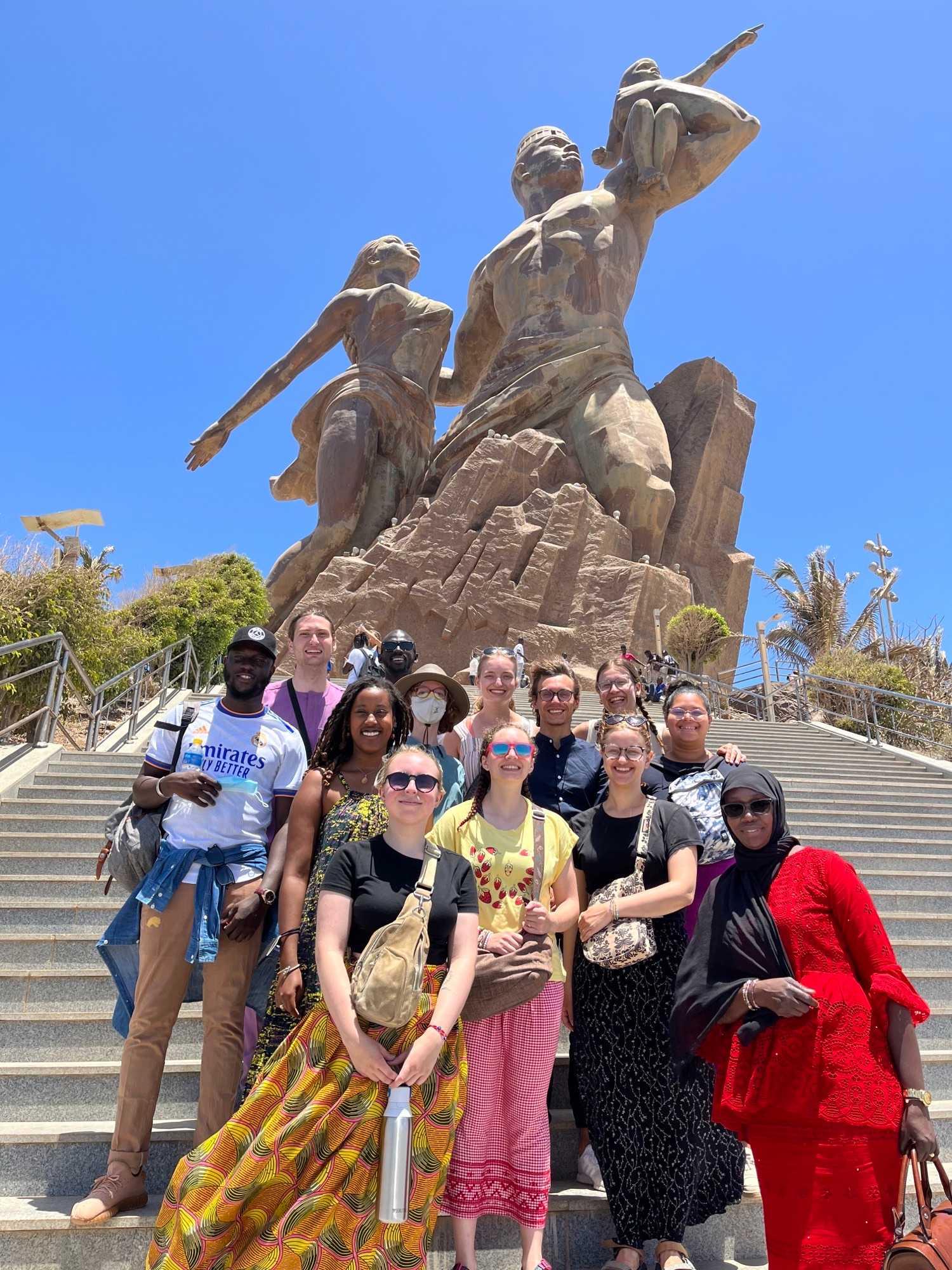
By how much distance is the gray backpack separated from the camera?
9.50ft

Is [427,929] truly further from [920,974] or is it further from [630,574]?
[630,574]

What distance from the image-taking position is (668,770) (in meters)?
3.34

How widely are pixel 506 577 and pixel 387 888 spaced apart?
42.7ft

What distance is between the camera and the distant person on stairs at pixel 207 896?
2633 mm

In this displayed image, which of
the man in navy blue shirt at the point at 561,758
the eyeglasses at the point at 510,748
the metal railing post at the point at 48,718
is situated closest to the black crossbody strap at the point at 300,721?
the man in navy blue shirt at the point at 561,758

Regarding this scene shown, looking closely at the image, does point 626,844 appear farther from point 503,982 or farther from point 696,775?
point 503,982

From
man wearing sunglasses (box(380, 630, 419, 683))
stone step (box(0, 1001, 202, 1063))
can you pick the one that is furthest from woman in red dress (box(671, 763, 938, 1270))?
stone step (box(0, 1001, 202, 1063))

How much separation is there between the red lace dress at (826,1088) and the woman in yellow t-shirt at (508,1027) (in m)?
0.48

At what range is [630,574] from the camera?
14945 mm

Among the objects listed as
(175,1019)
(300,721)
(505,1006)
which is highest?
(300,721)

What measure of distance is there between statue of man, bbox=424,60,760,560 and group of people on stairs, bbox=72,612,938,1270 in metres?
13.8

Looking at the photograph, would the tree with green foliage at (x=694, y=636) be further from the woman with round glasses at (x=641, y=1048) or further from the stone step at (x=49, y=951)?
the woman with round glasses at (x=641, y=1048)

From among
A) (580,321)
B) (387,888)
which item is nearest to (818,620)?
(580,321)

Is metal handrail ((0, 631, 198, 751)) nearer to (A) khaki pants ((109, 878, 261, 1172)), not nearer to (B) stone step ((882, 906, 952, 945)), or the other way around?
(A) khaki pants ((109, 878, 261, 1172))
